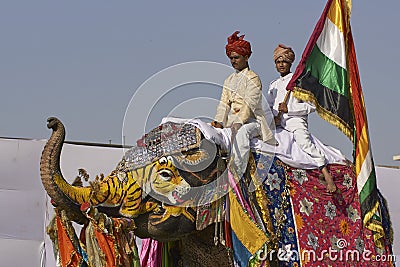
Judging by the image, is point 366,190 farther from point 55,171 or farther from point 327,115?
point 55,171

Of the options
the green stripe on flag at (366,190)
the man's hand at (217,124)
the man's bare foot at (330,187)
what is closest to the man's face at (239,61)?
the man's hand at (217,124)

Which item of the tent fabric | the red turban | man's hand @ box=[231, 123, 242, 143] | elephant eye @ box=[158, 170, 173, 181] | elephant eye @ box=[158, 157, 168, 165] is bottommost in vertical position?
the tent fabric

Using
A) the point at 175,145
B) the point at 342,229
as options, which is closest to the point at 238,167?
the point at 175,145

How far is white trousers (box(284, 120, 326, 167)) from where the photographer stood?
7039 millimetres

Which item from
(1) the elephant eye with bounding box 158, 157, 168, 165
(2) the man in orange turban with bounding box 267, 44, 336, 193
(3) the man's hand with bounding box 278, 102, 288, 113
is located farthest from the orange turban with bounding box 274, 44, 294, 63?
(1) the elephant eye with bounding box 158, 157, 168, 165

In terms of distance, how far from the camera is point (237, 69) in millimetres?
6844

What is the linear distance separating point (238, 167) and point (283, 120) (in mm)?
813

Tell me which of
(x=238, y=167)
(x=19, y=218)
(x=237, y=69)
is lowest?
(x=19, y=218)

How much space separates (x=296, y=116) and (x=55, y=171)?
1.87 m

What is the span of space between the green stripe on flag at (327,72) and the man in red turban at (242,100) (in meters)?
0.70

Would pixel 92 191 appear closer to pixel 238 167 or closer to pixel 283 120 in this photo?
pixel 238 167

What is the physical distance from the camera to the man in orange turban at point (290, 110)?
277 inches

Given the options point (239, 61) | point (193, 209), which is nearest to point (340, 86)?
point (239, 61)

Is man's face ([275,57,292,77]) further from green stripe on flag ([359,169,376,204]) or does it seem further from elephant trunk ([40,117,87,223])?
elephant trunk ([40,117,87,223])
